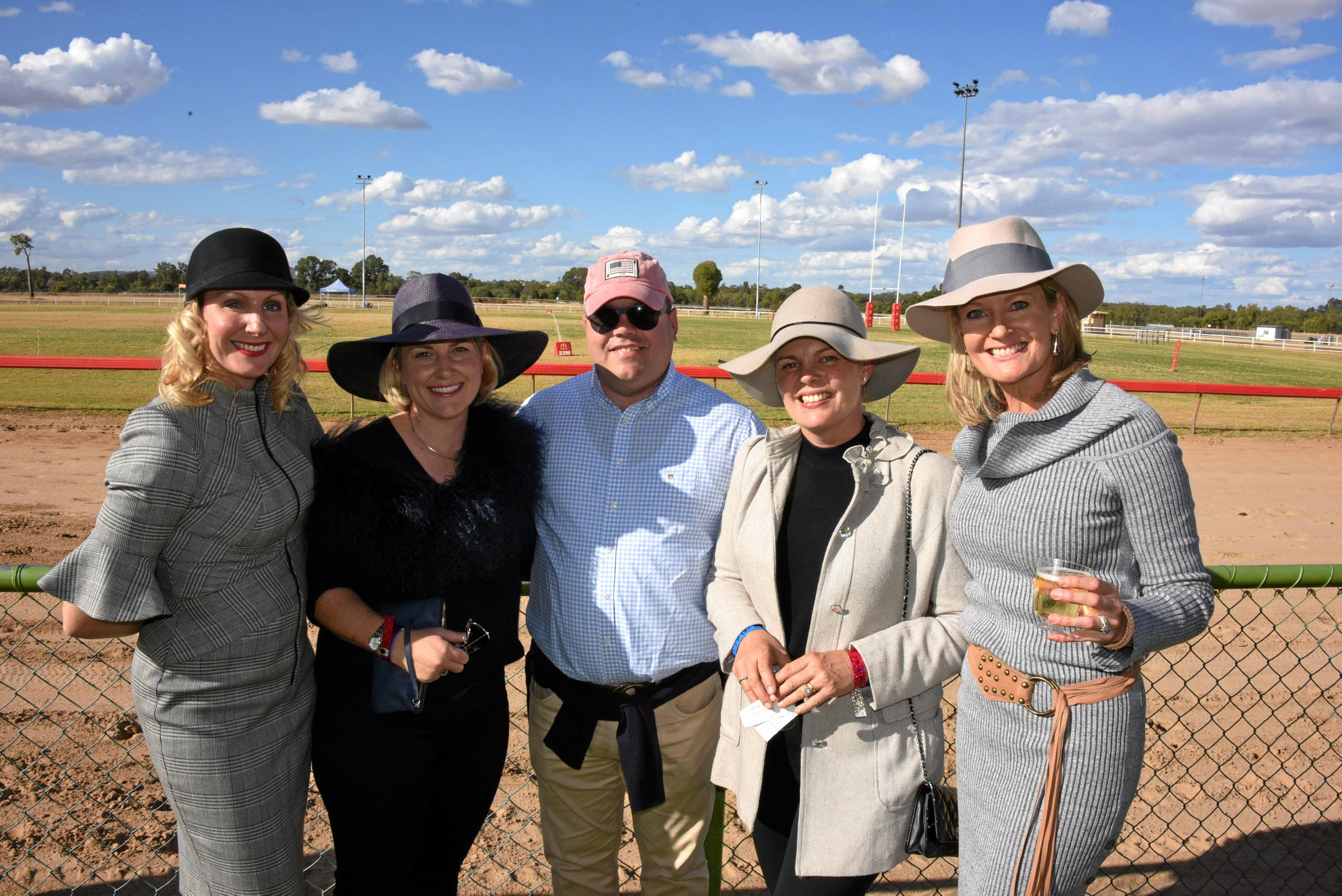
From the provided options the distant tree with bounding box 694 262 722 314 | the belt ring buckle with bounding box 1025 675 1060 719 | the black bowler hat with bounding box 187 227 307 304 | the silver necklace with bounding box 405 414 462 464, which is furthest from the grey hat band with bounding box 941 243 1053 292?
the distant tree with bounding box 694 262 722 314

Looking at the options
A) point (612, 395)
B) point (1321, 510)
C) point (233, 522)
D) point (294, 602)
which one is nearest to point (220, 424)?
point (233, 522)

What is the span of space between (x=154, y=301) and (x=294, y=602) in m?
70.2

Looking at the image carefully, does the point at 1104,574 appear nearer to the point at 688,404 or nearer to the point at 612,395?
the point at 688,404

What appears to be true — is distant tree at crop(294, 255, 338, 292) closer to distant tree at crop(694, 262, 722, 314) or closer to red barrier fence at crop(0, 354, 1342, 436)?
distant tree at crop(694, 262, 722, 314)

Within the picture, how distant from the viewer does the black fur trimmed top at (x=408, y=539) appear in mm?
2389

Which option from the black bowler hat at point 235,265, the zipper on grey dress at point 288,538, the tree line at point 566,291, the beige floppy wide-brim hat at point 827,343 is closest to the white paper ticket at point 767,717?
the beige floppy wide-brim hat at point 827,343

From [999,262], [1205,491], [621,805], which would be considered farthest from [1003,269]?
[1205,491]

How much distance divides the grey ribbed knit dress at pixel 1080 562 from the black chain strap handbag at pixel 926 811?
0.41 feet

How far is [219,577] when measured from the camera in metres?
2.18

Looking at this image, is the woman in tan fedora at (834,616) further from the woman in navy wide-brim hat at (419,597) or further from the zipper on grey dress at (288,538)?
the zipper on grey dress at (288,538)

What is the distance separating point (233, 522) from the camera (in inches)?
85.4

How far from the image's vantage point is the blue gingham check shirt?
102 inches

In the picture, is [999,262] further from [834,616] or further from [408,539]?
[408,539]

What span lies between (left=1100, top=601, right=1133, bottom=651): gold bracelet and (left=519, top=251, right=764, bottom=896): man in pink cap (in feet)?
3.85
